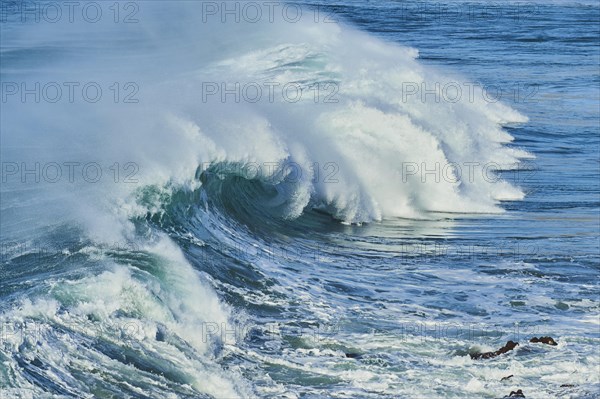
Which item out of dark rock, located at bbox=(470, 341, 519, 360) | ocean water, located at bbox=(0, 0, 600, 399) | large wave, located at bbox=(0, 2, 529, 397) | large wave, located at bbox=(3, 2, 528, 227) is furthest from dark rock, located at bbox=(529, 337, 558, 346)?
large wave, located at bbox=(3, 2, 528, 227)

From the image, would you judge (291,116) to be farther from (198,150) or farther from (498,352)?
(498,352)

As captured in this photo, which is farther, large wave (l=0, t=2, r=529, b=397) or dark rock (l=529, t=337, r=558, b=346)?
dark rock (l=529, t=337, r=558, b=346)

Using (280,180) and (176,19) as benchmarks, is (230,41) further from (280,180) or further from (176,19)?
(280,180)

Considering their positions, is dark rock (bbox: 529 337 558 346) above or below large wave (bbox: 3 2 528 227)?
below

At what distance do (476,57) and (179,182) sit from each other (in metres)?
21.2

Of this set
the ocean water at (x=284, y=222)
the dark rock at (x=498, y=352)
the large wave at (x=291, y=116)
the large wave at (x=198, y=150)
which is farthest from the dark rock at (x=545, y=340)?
the large wave at (x=291, y=116)

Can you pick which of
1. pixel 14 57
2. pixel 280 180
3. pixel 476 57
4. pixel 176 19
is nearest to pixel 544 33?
pixel 476 57

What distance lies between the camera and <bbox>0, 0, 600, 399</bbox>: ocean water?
9.81m

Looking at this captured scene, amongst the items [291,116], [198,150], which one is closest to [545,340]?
[198,150]

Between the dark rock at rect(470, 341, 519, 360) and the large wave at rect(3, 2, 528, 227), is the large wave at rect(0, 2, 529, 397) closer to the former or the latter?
the large wave at rect(3, 2, 528, 227)

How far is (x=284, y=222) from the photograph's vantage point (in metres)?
16.1

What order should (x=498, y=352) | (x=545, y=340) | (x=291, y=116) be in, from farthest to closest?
(x=291, y=116)
(x=545, y=340)
(x=498, y=352)

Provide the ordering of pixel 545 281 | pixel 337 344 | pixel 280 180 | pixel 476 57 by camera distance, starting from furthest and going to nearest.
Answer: pixel 476 57
pixel 280 180
pixel 545 281
pixel 337 344

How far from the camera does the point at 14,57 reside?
956 inches
